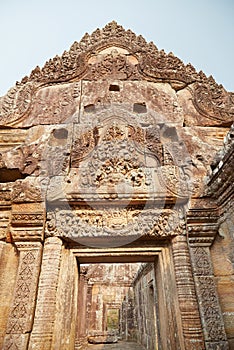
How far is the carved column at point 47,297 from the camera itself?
9.78 feet

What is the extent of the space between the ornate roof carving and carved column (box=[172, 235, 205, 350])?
9.24 feet

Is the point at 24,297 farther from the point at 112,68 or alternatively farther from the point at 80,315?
the point at 80,315

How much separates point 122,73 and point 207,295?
4.95m

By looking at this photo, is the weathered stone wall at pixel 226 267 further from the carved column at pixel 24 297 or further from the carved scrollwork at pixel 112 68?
the carved scrollwork at pixel 112 68

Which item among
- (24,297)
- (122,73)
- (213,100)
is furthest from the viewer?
(122,73)

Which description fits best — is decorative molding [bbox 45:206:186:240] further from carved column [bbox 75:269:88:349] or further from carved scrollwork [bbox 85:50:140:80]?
carved column [bbox 75:269:88:349]

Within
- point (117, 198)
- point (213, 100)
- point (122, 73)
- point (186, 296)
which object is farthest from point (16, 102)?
point (186, 296)

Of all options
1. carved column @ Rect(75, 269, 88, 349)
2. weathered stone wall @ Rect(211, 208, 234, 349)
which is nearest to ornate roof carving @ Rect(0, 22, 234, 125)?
weathered stone wall @ Rect(211, 208, 234, 349)

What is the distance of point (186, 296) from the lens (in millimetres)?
3223

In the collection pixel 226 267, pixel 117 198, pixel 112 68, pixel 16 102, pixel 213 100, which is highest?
pixel 112 68

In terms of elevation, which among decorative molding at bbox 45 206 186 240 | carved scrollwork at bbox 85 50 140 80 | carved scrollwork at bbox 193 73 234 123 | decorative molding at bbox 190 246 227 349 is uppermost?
carved scrollwork at bbox 85 50 140 80

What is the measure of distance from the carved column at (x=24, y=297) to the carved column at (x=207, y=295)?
7.53 feet

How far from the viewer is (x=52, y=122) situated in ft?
15.8

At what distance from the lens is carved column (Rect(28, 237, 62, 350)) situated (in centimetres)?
298
